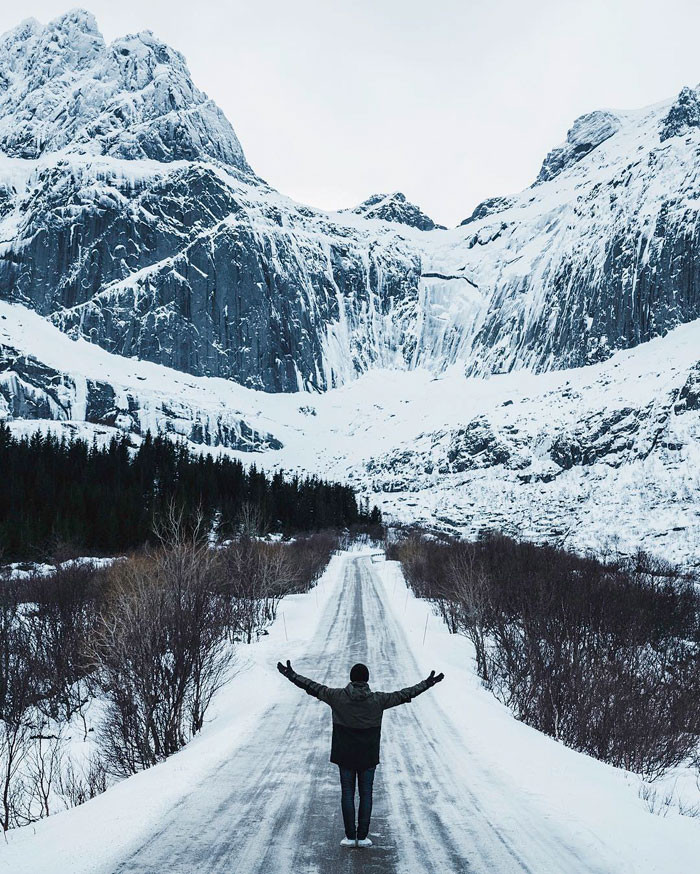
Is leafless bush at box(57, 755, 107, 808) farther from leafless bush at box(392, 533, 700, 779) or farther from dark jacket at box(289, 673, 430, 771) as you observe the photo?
leafless bush at box(392, 533, 700, 779)

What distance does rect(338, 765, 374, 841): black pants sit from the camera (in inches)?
286

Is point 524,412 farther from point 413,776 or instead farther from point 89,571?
point 413,776

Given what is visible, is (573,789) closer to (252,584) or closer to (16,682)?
(16,682)

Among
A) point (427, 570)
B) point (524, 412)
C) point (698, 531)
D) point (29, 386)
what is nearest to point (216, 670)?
point (427, 570)

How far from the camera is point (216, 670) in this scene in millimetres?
17703

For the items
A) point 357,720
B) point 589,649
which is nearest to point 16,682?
point 357,720

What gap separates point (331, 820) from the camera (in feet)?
28.6

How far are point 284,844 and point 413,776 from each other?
156 inches

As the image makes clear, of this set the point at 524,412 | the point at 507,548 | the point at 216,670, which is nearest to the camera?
the point at 216,670

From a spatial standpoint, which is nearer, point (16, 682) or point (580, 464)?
point (16, 682)

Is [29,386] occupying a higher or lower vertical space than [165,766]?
higher

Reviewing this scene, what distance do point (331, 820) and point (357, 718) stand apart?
2.73 meters

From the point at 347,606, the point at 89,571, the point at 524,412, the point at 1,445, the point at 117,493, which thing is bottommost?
the point at 347,606

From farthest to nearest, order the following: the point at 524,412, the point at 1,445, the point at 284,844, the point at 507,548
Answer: the point at 524,412 → the point at 1,445 → the point at 507,548 → the point at 284,844
